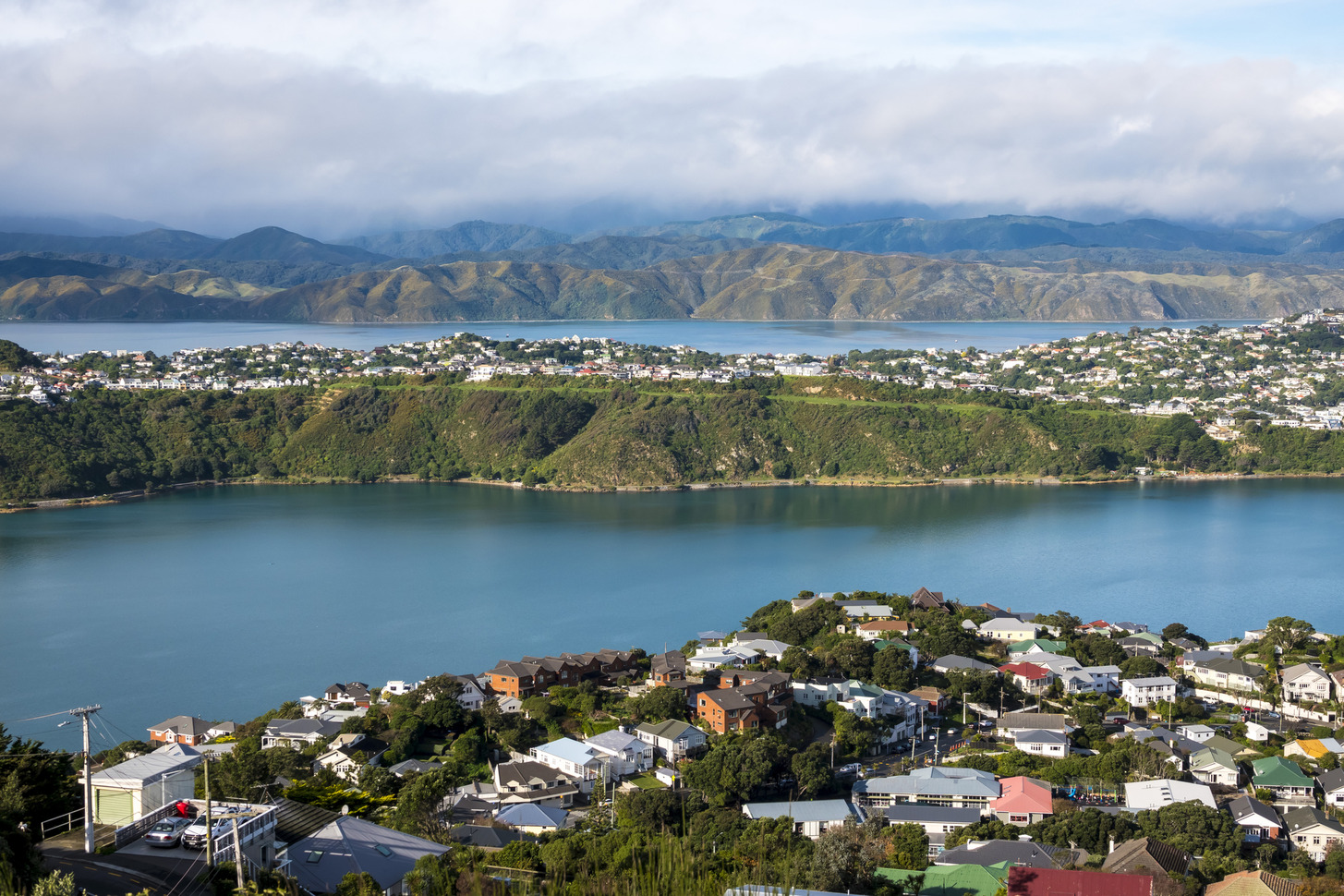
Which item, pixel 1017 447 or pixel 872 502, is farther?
pixel 1017 447

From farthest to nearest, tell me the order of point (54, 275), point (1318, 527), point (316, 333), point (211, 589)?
point (54, 275)
point (316, 333)
point (1318, 527)
point (211, 589)

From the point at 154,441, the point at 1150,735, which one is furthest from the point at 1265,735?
the point at 154,441

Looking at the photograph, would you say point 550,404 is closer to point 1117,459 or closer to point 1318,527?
point 1117,459

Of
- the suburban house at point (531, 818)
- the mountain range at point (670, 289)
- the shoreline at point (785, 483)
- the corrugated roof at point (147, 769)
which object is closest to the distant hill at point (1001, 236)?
the mountain range at point (670, 289)

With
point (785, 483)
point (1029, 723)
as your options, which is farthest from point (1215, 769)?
point (785, 483)

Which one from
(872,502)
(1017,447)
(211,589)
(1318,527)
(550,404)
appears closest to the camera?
(211,589)

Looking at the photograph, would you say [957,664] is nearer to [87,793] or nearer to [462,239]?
[87,793]

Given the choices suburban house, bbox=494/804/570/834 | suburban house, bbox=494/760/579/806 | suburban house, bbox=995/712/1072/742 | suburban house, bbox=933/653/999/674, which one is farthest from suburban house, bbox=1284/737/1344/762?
suburban house, bbox=494/804/570/834

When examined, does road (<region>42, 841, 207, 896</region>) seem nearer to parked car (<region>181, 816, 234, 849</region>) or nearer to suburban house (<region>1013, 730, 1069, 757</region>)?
parked car (<region>181, 816, 234, 849</region>)
